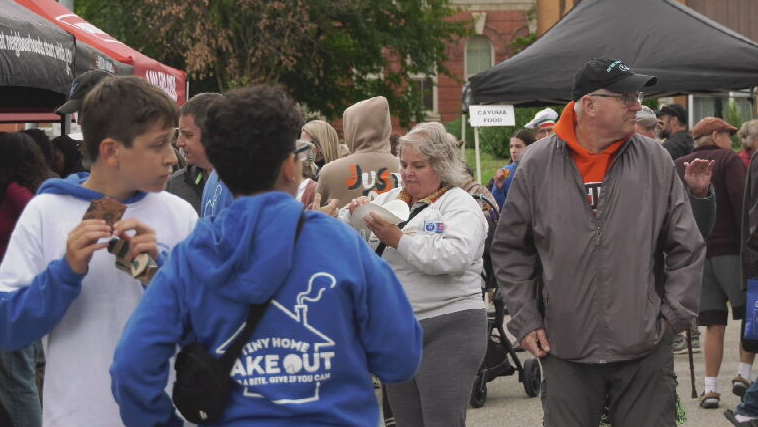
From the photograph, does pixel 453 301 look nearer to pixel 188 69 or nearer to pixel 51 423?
pixel 51 423

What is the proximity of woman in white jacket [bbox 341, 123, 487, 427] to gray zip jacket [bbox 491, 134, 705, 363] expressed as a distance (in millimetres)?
618

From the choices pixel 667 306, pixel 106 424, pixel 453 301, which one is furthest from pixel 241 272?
pixel 453 301

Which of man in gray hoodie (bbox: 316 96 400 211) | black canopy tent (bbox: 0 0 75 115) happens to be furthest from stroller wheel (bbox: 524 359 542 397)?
black canopy tent (bbox: 0 0 75 115)

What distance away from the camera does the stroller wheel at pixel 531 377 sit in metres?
9.08

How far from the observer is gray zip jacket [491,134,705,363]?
4449 mm

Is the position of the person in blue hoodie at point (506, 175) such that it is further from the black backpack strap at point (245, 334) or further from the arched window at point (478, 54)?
the arched window at point (478, 54)

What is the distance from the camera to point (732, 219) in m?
9.01

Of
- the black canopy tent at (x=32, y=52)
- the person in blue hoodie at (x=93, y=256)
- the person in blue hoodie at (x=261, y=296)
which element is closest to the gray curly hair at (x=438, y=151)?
the black canopy tent at (x=32, y=52)

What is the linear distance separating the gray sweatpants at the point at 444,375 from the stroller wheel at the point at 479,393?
3345mm

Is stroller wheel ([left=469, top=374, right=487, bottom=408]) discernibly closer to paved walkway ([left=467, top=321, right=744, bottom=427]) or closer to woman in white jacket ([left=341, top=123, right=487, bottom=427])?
paved walkway ([left=467, top=321, right=744, bottom=427])

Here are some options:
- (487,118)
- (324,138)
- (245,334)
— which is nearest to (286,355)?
(245,334)

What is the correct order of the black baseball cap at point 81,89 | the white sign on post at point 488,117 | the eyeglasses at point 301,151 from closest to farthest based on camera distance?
the eyeglasses at point 301,151 < the black baseball cap at point 81,89 < the white sign on post at point 488,117

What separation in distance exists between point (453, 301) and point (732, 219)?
4.43 m

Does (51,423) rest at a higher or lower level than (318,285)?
lower
